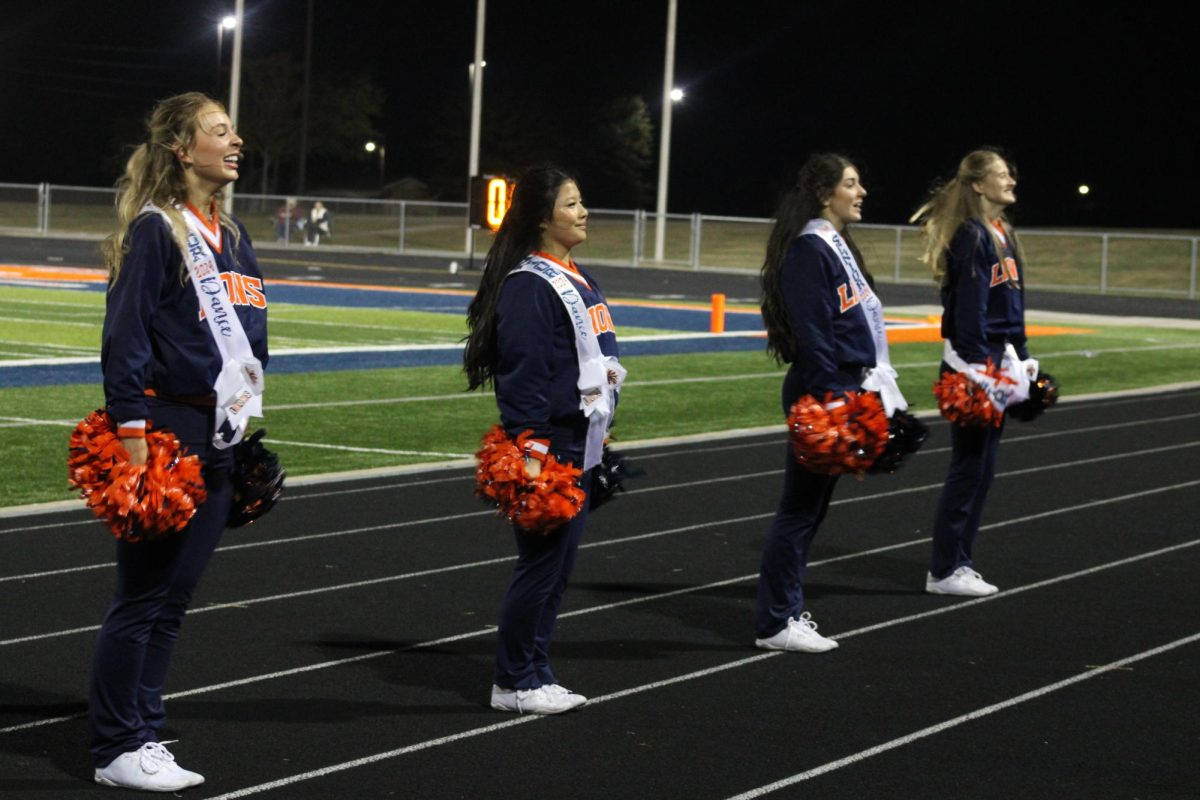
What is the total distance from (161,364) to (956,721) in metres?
2.79

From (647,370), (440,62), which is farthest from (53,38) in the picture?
(647,370)

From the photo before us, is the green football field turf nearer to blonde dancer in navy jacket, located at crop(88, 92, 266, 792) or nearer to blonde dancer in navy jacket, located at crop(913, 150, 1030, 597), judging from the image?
blonde dancer in navy jacket, located at crop(913, 150, 1030, 597)

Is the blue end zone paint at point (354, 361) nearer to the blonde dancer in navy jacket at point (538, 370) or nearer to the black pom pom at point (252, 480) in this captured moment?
the blonde dancer in navy jacket at point (538, 370)

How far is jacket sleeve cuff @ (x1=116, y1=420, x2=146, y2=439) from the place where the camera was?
15.8ft

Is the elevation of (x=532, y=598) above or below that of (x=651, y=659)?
above

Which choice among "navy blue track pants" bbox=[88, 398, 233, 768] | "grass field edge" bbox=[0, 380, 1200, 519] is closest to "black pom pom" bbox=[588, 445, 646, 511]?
"navy blue track pants" bbox=[88, 398, 233, 768]

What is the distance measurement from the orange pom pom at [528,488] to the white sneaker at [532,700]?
555mm

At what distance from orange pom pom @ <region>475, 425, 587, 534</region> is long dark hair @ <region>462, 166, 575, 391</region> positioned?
0.86 ft

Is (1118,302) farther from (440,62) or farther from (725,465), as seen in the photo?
(440,62)

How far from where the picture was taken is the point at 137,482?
4.77 meters

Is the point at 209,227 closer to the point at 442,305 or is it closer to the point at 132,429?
the point at 132,429

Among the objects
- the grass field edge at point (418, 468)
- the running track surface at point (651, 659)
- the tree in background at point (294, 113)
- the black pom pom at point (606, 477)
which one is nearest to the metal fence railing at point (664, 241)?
the tree in background at point (294, 113)

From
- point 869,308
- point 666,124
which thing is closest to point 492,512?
point 869,308

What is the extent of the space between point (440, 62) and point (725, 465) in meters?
81.0
